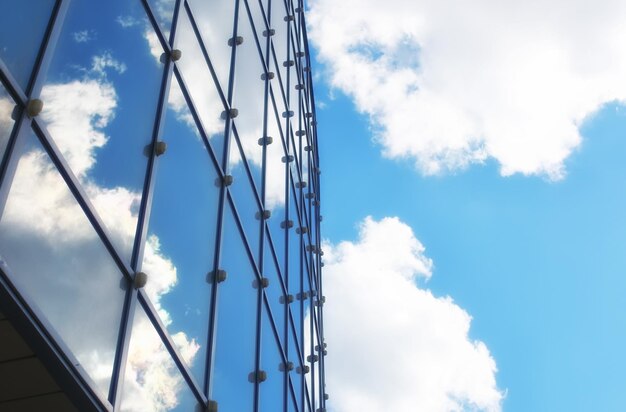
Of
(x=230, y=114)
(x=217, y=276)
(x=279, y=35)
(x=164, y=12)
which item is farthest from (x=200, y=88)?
(x=279, y=35)

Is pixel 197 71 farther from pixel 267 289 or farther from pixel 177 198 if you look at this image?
pixel 267 289

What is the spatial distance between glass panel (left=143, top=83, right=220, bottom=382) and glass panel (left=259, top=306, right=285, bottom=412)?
3.06 m

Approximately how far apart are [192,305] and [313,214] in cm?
1506

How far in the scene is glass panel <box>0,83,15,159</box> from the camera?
5.30 metres

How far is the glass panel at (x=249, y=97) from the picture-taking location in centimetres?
1309

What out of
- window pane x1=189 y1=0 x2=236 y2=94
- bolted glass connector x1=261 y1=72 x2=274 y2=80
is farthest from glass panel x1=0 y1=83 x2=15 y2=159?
bolted glass connector x1=261 y1=72 x2=274 y2=80

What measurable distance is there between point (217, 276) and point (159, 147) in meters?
2.23

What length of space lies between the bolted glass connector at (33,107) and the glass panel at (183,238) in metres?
2.23

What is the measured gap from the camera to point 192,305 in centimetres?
873

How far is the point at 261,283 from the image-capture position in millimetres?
12789

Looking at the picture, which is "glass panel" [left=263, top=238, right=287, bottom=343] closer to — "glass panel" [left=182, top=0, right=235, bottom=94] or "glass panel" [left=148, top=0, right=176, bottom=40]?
"glass panel" [left=182, top=0, right=235, bottom=94]

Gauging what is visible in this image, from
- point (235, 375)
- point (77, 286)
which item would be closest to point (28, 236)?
point (77, 286)

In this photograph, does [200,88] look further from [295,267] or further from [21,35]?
[295,267]

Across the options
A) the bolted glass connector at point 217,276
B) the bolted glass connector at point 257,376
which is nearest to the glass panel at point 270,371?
the bolted glass connector at point 257,376
